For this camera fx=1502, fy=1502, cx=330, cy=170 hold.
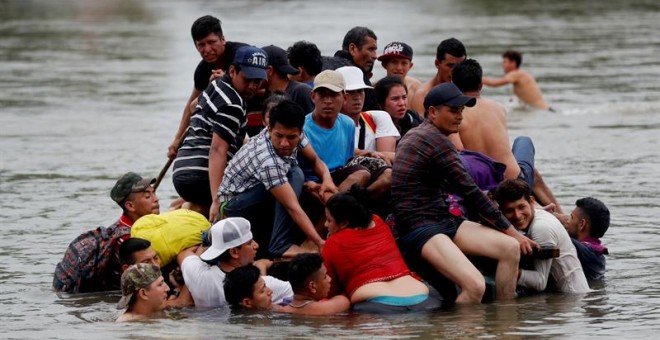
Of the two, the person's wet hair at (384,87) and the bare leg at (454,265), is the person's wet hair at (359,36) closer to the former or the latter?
the person's wet hair at (384,87)

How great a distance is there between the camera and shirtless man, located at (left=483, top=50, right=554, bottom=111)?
26.3 metres

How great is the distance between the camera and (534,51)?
36.9 metres

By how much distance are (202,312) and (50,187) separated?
7.89 m

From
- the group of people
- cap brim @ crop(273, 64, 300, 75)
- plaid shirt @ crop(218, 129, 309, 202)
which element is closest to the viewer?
the group of people

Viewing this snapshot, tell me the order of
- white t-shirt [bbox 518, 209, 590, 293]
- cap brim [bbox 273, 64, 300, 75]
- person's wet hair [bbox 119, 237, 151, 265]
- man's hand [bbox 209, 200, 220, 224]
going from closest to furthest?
person's wet hair [bbox 119, 237, 151, 265] < white t-shirt [bbox 518, 209, 590, 293] < man's hand [bbox 209, 200, 220, 224] < cap brim [bbox 273, 64, 300, 75]

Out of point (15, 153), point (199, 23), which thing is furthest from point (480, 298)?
point (15, 153)

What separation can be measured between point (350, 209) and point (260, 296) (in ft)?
2.99

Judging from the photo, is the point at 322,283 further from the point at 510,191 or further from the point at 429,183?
the point at 510,191

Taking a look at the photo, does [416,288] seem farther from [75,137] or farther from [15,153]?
[75,137]

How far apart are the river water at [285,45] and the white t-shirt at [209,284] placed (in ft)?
0.44

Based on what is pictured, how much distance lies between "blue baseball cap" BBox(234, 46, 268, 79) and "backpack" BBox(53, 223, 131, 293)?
160cm

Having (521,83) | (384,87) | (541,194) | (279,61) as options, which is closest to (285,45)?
(521,83)

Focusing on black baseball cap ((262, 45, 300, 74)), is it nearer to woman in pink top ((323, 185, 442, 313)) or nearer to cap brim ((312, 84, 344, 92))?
cap brim ((312, 84, 344, 92))

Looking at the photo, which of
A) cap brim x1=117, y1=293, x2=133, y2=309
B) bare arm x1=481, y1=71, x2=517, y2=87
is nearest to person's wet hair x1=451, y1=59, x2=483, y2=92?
cap brim x1=117, y1=293, x2=133, y2=309
